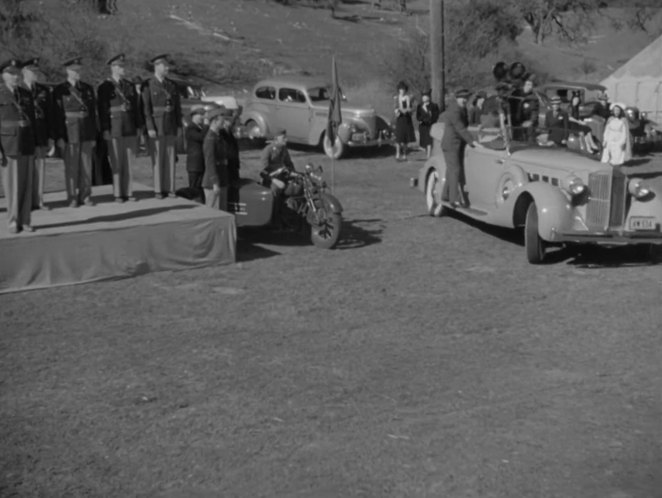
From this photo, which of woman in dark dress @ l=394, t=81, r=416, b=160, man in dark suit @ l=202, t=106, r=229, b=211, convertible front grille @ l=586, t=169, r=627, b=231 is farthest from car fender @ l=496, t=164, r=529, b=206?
woman in dark dress @ l=394, t=81, r=416, b=160

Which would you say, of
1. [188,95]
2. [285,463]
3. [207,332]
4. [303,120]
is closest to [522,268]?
[207,332]

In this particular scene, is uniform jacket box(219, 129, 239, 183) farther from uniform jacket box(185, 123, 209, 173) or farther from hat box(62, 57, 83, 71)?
hat box(62, 57, 83, 71)

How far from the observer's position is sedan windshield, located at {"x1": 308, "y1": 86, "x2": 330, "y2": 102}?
75.7 feet

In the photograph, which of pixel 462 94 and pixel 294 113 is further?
pixel 294 113

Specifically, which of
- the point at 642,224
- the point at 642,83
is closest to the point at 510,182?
the point at 642,224

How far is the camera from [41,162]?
1166 cm

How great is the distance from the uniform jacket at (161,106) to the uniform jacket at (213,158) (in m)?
0.55

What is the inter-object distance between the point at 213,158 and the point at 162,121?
Result: 82 centimetres

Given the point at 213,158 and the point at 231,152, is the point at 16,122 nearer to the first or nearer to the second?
the point at 213,158

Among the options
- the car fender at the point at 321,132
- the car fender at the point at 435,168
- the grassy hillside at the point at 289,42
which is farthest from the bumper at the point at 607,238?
the grassy hillside at the point at 289,42

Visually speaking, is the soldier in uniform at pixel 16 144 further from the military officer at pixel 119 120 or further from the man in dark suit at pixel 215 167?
the man in dark suit at pixel 215 167

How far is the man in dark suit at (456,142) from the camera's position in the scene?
44.3 ft

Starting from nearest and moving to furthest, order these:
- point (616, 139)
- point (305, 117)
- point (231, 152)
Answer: point (231, 152)
point (616, 139)
point (305, 117)

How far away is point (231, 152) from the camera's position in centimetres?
1256
